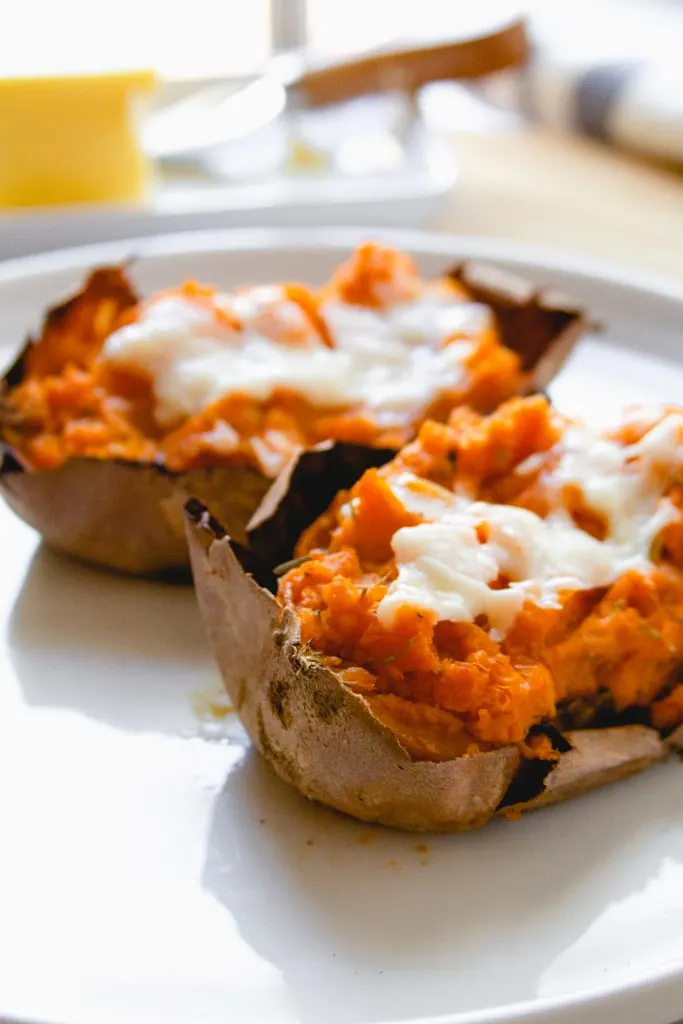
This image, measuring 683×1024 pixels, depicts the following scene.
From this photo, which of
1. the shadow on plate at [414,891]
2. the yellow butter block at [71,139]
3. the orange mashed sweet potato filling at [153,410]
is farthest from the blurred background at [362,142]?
the shadow on plate at [414,891]

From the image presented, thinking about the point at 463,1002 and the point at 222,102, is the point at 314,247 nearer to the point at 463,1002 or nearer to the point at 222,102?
the point at 222,102

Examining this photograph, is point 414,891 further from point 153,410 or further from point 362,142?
point 362,142

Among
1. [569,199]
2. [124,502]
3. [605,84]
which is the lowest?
[569,199]

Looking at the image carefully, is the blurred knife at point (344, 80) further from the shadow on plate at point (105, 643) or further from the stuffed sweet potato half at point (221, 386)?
the shadow on plate at point (105, 643)

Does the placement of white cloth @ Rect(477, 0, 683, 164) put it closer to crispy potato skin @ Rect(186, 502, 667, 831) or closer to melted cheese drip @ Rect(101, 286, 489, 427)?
melted cheese drip @ Rect(101, 286, 489, 427)

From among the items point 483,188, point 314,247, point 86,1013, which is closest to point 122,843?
point 86,1013

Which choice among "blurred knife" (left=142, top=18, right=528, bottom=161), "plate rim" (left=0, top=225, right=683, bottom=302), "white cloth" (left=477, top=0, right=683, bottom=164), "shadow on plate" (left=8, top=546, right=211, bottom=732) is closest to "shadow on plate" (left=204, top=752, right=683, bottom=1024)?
"shadow on plate" (left=8, top=546, right=211, bottom=732)

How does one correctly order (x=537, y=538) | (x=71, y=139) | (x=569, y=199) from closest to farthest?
(x=537, y=538) → (x=71, y=139) → (x=569, y=199)

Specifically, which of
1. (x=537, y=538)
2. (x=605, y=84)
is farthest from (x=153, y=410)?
(x=605, y=84)
